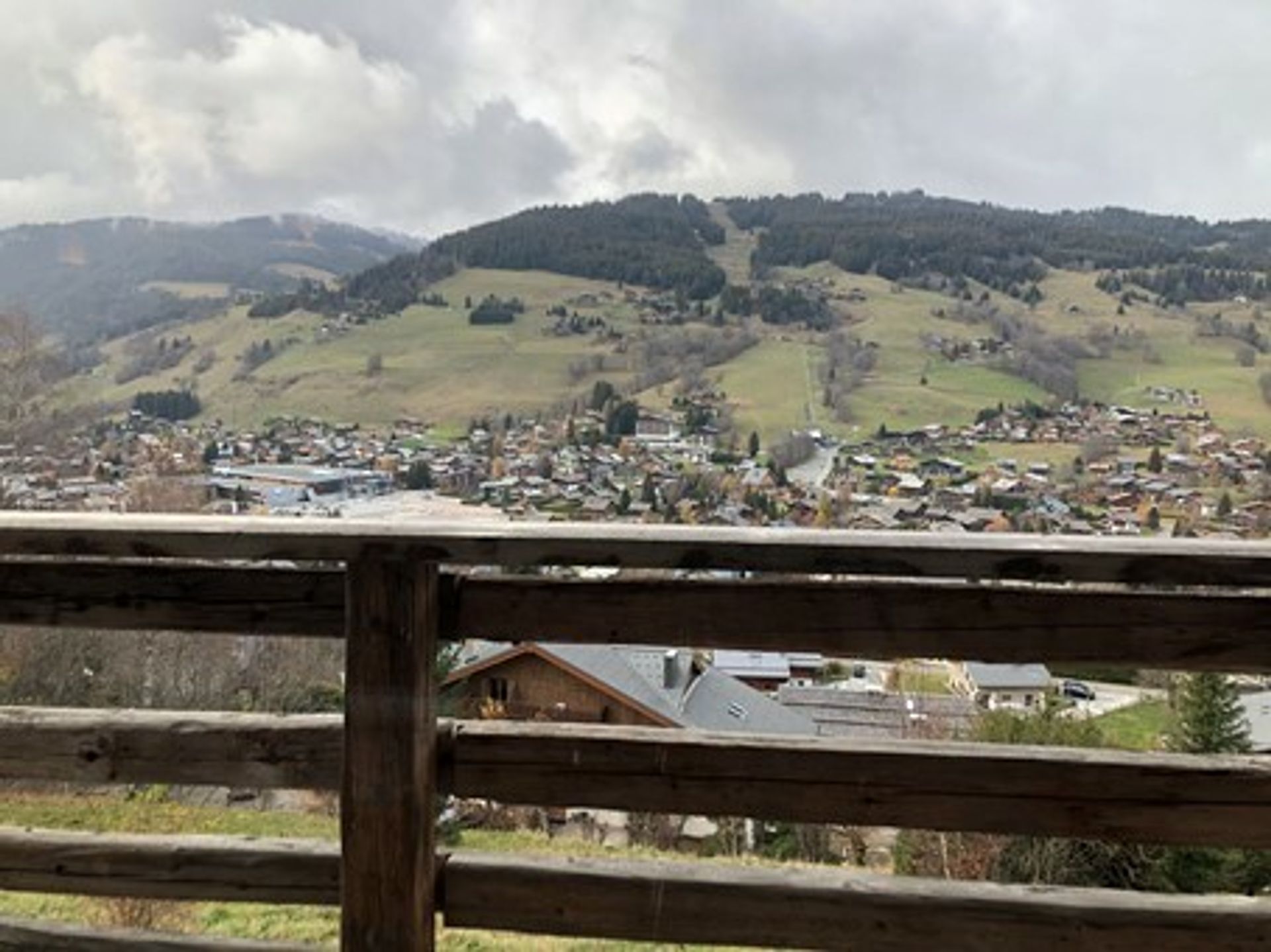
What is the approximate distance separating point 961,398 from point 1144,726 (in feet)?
222

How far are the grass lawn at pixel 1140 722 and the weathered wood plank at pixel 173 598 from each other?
56.8ft

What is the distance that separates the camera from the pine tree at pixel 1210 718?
14.2 meters

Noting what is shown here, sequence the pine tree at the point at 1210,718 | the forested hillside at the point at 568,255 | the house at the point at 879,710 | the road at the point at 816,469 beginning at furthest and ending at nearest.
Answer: the forested hillside at the point at 568,255 → the road at the point at 816,469 → the house at the point at 879,710 → the pine tree at the point at 1210,718

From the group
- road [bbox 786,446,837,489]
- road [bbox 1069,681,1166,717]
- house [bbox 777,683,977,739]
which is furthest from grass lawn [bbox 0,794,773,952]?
road [bbox 786,446,837,489]

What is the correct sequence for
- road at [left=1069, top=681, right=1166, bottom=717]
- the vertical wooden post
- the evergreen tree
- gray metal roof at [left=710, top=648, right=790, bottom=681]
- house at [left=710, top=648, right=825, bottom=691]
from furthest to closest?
the evergreen tree < gray metal roof at [left=710, top=648, right=790, bottom=681] < house at [left=710, top=648, right=825, bottom=691] < road at [left=1069, top=681, right=1166, bottom=717] < the vertical wooden post

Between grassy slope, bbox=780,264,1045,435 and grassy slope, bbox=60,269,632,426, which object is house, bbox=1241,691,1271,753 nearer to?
grassy slope, bbox=780,264,1045,435

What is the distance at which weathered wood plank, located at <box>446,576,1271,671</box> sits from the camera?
2105 mm

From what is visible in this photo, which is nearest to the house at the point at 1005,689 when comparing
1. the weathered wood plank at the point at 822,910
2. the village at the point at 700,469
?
the village at the point at 700,469

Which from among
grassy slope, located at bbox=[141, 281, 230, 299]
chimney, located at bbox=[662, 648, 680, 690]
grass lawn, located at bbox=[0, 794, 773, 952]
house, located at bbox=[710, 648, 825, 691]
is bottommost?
house, located at bbox=[710, 648, 825, 691]

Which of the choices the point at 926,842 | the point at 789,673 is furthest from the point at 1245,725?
the point at 789,673

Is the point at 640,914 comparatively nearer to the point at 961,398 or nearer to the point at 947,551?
the point at 947,551

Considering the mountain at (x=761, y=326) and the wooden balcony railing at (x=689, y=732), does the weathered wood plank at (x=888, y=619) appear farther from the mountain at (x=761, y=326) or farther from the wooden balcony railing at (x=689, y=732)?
the mountain at (x=761, y=326)

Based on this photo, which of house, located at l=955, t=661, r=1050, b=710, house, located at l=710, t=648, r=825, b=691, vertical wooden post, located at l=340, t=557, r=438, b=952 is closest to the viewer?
vertical wooden post, located at l=340, t=557, r=438, b=952

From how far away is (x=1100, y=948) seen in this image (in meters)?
2.14
